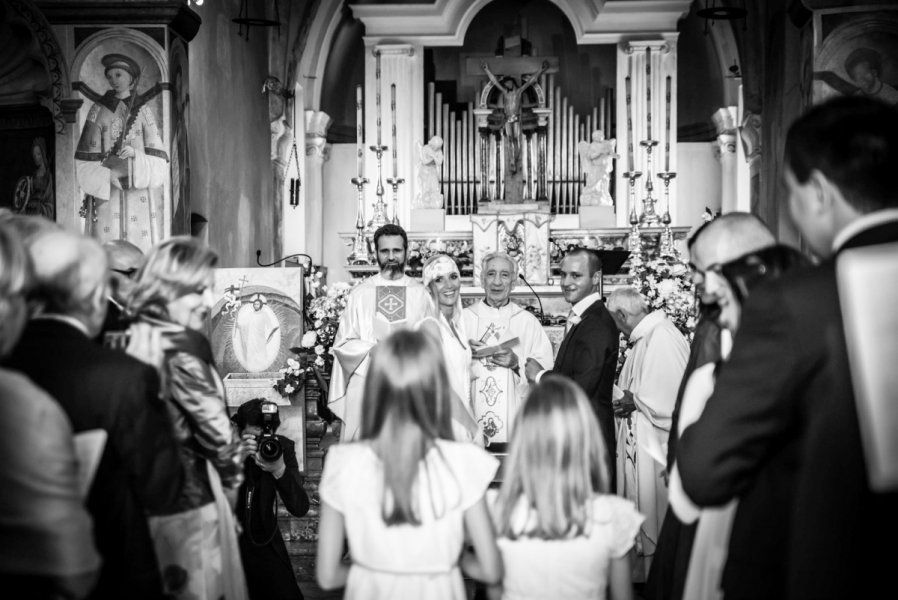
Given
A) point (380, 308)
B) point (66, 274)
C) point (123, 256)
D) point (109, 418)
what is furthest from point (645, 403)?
point (66, 274)

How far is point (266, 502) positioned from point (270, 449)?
0.25m

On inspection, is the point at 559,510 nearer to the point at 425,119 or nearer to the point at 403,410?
the point at 403,410

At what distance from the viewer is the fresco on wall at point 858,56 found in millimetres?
7434

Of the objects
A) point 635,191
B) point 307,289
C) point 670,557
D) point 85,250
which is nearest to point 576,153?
point 635,191

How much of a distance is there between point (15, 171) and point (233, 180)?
3758 millimetres

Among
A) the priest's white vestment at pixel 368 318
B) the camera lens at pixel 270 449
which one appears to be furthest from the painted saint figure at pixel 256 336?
the camera lens at pixel 270 449

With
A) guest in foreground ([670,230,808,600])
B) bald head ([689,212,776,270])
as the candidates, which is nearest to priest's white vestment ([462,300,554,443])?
bald head ([689,212,776,270])

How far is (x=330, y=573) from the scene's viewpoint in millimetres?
2695

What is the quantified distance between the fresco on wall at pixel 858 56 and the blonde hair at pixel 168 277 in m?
5.92

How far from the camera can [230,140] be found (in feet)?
37.2

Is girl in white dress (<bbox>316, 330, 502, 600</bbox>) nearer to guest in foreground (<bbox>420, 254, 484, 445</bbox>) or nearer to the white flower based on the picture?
guest in foreground (<bbox>420, 254, 484, 445</bbox>)

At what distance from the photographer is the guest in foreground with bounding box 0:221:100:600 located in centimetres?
196

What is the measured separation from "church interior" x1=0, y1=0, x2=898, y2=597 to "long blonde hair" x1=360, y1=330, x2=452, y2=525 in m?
4.84

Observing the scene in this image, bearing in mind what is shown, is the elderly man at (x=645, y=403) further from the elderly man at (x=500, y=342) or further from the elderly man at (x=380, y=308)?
the elderly man at (x=380, y=308)
